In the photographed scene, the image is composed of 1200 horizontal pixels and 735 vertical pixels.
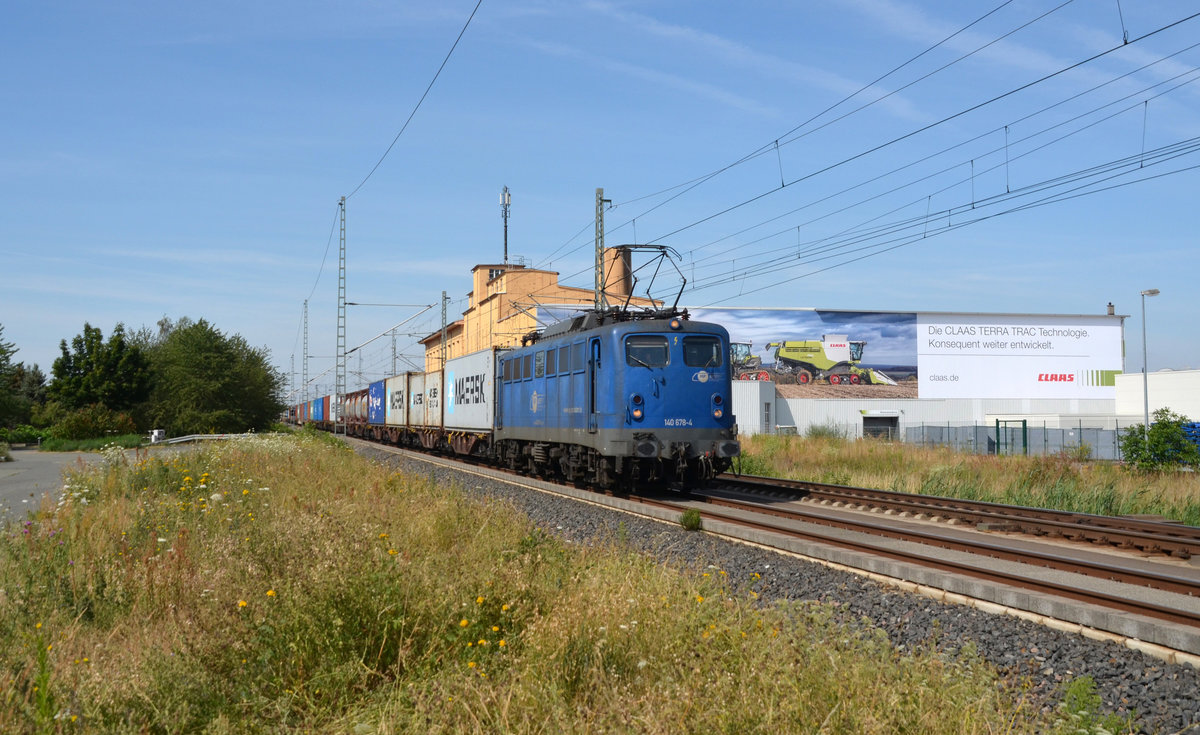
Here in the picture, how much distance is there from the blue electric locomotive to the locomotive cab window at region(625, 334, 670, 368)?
2 centimetres

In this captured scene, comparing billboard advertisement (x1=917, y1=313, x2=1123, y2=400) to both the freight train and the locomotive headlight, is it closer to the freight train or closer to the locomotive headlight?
the freight train

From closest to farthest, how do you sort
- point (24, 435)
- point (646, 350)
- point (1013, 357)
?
point (646, 350) < point (24, 435) < point (1013, 357)

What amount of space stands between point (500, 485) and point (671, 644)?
15.7m

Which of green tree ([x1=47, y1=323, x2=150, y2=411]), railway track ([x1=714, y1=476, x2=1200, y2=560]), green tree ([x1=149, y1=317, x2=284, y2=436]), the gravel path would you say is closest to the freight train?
railway track ([x1=714, y1=476, x2=1200, y2=560])

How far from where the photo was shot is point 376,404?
170 ft

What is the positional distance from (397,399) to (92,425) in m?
14.0

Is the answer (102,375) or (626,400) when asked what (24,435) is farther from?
(626,400)

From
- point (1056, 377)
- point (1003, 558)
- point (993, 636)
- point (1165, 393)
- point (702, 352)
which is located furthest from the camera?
point (1056, 377)

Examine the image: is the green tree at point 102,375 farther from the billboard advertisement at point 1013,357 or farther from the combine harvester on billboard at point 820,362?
the billboard advertisement at point 1013,357

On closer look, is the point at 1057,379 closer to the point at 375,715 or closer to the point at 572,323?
the point at 572,323

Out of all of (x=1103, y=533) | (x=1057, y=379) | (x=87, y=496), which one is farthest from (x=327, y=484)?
(x=1057, y=379)

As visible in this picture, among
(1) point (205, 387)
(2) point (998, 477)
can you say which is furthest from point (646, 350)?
(1) point (205, 387)

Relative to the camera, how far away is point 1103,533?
12062 mm

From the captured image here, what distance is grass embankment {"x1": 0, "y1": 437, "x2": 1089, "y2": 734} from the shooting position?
14.0 feet
